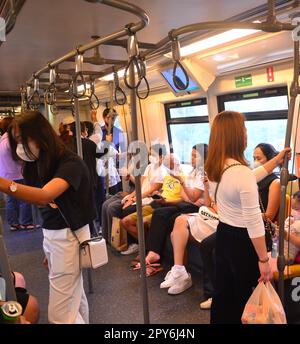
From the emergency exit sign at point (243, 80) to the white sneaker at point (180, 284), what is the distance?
7.25 feet

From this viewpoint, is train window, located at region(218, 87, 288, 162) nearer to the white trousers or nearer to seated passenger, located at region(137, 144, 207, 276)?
seated passenger, located at region(137, 144, 207, 276)

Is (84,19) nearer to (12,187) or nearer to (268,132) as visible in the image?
(12,187)

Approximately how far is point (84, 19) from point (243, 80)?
7.25 feet

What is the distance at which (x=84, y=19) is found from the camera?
2.38m

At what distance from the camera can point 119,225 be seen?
4367 millimetres

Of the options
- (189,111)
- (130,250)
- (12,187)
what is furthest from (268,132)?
(12,187)

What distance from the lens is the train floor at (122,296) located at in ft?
9.36

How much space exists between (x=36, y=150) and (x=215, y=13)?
5.06 ft

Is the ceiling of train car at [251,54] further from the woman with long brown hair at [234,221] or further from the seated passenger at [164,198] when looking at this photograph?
the woman with long brown hair at [234,221]

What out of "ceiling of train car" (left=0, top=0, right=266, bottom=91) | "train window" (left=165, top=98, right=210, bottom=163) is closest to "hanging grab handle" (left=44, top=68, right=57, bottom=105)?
"ceiling of train car" (left=0, top=0, right=266, bottom=91)

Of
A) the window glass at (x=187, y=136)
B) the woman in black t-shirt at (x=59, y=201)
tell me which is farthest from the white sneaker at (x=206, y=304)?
the window glass at (x=187, y=136)

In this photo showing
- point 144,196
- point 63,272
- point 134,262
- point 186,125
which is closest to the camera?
point 63,272
